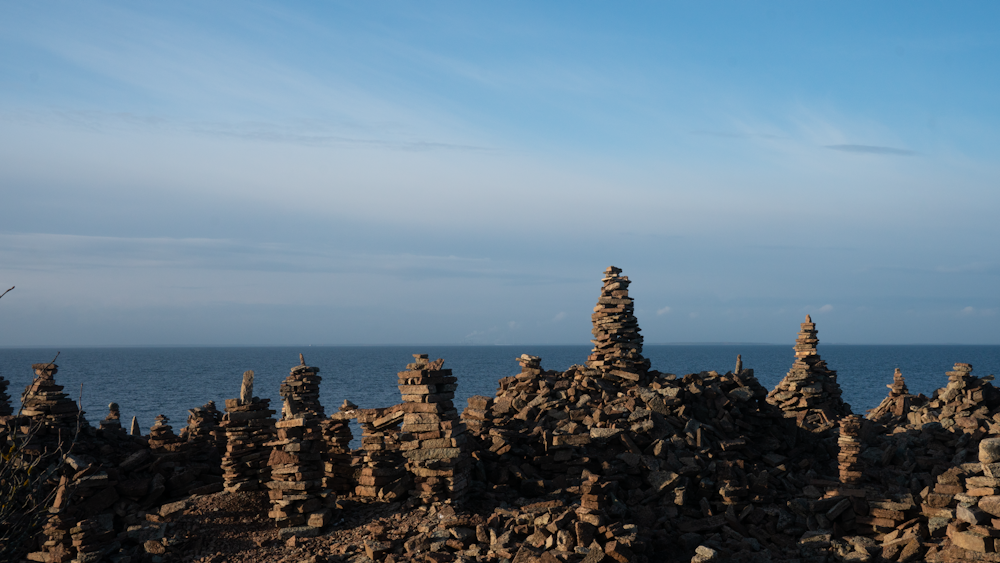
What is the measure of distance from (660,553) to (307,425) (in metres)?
13.3

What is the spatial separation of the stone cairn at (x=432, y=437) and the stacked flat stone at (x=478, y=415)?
11.8 feet

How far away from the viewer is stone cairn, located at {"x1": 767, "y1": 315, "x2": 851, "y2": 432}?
40094 millimetres

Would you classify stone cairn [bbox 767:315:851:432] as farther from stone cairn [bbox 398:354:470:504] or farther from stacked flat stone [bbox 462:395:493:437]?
stone cairn [bbox 398:354:470:504]

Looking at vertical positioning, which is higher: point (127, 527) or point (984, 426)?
point (984, 426)

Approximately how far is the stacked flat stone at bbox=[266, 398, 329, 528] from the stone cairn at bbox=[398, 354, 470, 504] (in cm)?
289

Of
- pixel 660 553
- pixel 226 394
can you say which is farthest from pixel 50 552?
pixel 226 394

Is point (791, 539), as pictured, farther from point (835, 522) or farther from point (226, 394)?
point (226, 394)

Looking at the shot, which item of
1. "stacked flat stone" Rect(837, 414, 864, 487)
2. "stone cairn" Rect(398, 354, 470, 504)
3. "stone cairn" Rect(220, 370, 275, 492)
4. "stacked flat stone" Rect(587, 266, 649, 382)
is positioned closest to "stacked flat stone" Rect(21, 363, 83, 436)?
"stone cairn" Rect(220, 370, 275, 492)

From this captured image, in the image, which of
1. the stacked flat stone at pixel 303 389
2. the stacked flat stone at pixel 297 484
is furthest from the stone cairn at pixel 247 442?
the stacked flat stone at pixel 303 389

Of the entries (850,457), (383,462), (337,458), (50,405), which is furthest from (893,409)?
(50,405)

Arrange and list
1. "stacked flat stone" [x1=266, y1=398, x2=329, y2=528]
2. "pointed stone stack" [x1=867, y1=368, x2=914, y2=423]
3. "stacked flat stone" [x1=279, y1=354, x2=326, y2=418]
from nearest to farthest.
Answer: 1. "stacked flat stone" [x1=266, y1=398, x2=329, y2=528]
2. "stacked flat stone" [x1=279, y1=354, x2=326, y2=418]
3. "pointed stone stack" [x1=867, y1=368, x2=914, y2=423]

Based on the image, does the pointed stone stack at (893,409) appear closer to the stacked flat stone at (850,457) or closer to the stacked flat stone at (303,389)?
the stacked flat stone at (850,457)

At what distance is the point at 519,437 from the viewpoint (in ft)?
90.0

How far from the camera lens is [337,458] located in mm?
25938
